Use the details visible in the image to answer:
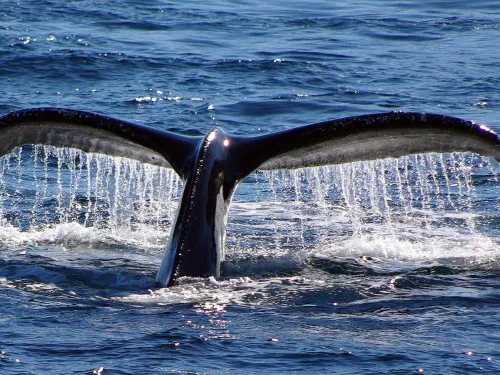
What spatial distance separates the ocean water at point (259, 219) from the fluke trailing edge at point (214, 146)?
18 cm

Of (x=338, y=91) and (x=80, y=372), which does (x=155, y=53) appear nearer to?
(x=338, y=91)

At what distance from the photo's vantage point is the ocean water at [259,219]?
6004mm

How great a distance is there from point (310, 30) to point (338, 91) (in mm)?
5959

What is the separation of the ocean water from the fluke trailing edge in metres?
0.18

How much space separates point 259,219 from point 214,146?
2832 mm

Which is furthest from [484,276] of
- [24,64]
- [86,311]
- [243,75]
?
[24,64]

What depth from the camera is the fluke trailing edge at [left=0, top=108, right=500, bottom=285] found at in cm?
707

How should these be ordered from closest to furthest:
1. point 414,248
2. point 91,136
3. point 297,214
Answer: point 91,136
point 414,248
point 297,214

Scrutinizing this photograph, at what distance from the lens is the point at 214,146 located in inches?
301

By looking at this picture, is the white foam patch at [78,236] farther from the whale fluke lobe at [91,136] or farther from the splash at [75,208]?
the whale fluke lobe at [91,136]

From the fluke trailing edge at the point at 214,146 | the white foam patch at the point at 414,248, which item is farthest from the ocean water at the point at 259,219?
the fluke trailing edge at the point at 214,146

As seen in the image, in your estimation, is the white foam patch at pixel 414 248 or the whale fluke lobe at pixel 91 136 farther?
the white foam patch at pixel 414 248

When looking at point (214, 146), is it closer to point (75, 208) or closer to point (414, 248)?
point (414, 248)

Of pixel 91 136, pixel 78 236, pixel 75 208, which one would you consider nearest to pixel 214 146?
pixel 91 136
